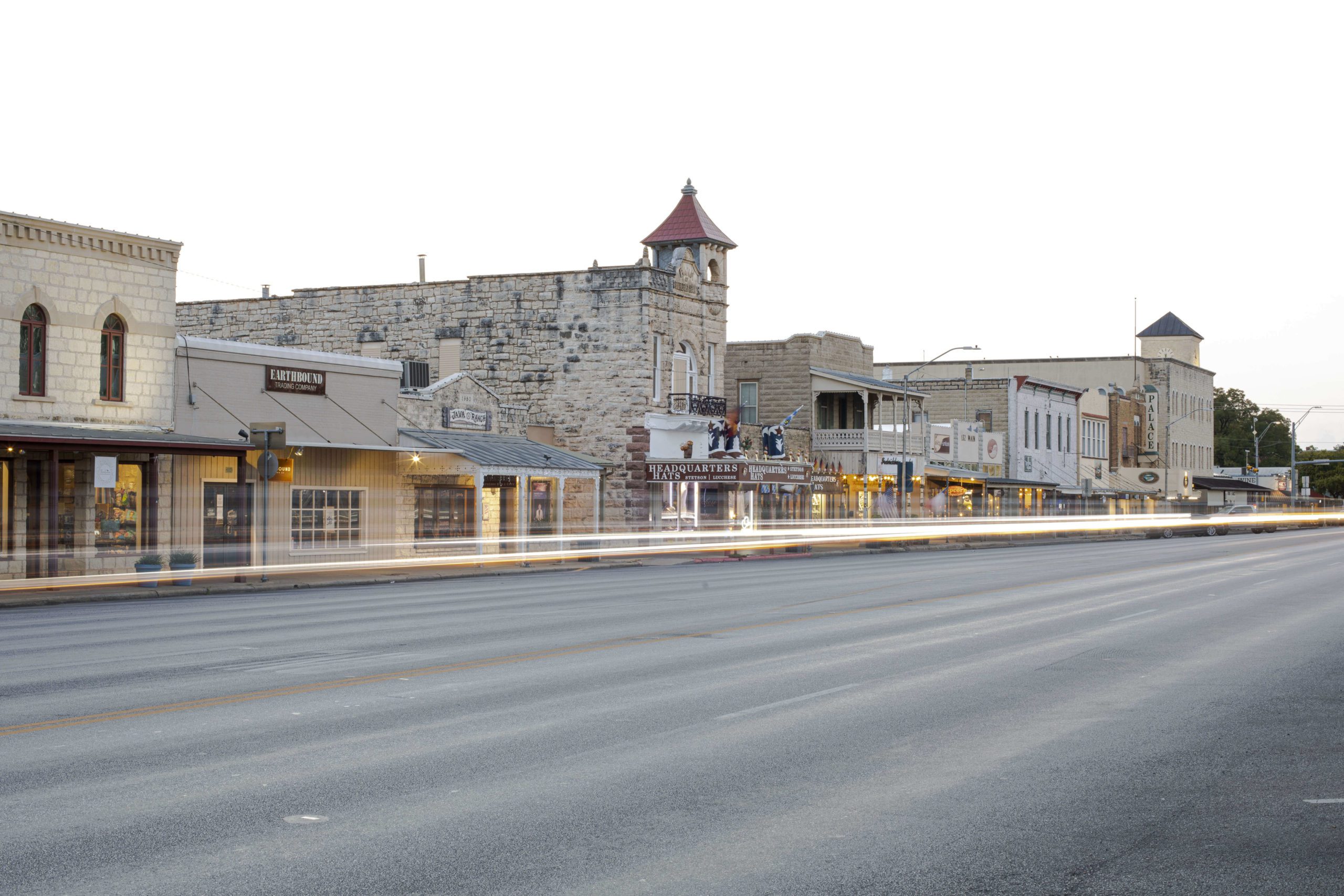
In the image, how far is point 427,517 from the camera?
3775cm

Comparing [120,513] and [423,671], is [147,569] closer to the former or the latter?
[120,513]

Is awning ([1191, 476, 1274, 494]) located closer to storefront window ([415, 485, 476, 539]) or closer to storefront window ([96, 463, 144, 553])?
storefront window ([415, 485, 476, 539])

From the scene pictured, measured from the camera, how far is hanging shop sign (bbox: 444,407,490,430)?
3947 cm

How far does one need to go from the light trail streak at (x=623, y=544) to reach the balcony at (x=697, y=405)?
4168 millimetres

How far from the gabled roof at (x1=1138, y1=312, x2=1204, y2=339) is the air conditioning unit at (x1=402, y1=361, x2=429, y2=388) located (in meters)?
80.9

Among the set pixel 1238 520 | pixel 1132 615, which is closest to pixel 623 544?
pixel 1132 615

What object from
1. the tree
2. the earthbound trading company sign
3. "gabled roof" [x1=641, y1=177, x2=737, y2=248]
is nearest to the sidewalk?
the earthbound trading company sign

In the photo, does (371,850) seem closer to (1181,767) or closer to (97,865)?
(97,865)

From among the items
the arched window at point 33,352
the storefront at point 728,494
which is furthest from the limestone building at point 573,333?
the arched window at point 33,352

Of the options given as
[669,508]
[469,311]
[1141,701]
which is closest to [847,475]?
[669,508]

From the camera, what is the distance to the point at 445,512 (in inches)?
1503

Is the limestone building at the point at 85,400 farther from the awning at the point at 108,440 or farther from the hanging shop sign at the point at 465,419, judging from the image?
the hanging shop sign at the point at 465,419

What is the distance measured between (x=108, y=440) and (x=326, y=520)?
8.70m

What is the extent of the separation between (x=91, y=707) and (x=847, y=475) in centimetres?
4807
